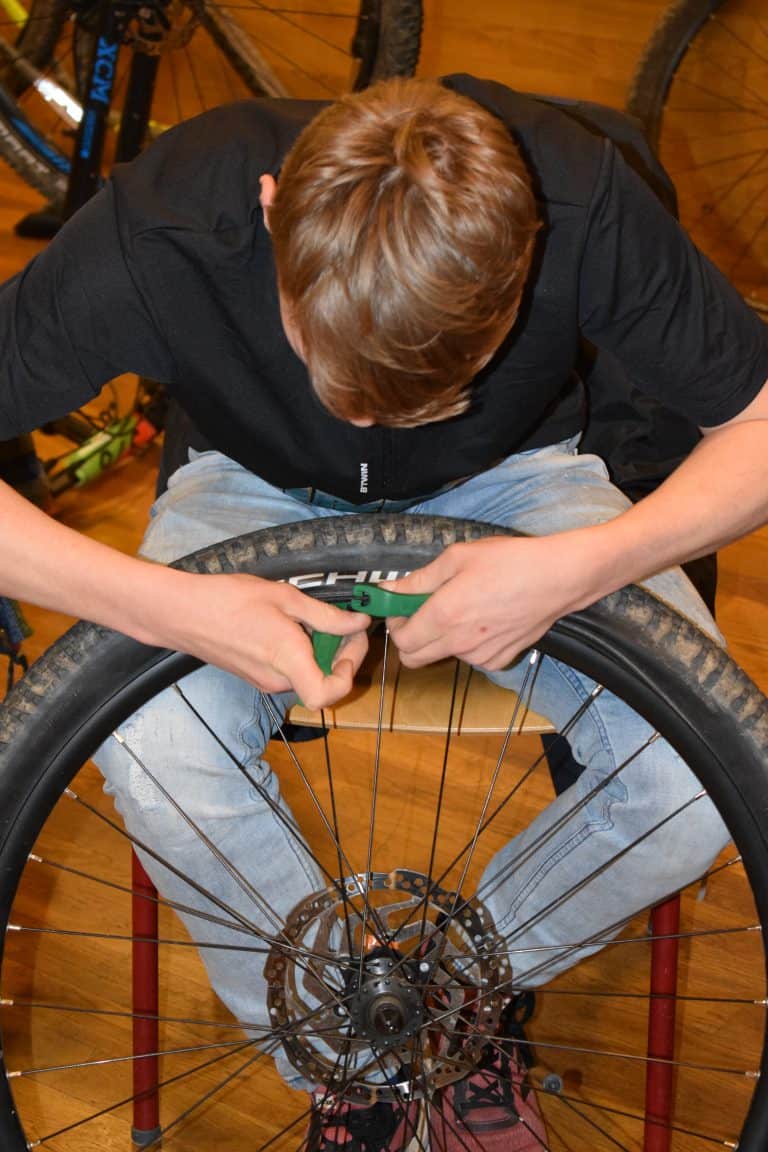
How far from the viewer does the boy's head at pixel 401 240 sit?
2.22ft

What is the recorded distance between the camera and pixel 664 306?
0.89 meters

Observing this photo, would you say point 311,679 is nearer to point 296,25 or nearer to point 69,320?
point 69,320

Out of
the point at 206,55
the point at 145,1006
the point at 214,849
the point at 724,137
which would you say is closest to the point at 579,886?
the point at 214,849

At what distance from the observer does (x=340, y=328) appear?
69 cm

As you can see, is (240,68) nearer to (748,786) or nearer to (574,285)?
(574,285)

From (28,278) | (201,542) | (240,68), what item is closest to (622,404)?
(201,542)

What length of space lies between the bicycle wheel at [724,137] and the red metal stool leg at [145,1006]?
1473 mm

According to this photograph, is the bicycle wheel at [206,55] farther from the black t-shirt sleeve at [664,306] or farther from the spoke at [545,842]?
the spoke at [545,842]

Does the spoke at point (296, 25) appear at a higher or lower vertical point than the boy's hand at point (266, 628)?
higher

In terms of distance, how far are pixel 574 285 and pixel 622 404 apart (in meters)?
0.22

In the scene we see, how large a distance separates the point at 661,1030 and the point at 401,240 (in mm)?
672

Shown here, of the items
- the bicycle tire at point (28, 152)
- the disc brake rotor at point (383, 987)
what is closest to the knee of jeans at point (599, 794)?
the disc brake rotor at point (383, 987)

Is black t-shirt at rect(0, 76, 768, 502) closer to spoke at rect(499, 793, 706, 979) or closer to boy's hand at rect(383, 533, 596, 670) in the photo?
boy's hand at rect(383, 533, 596, 670)

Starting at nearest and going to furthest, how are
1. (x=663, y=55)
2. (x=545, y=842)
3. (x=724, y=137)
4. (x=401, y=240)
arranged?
(x=401, y=240)
(x=545, y=842)
(x=663, y=55)
(x=724, y=137)
